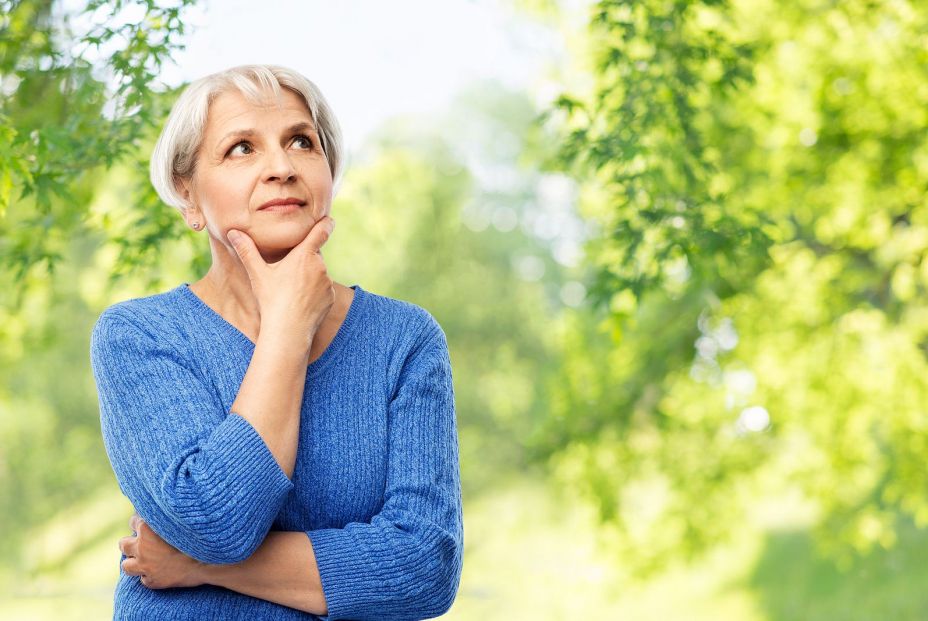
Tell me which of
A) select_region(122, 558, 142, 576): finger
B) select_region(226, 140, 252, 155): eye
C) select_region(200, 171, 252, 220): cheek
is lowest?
select_region(122, 558, 142, 576): finger

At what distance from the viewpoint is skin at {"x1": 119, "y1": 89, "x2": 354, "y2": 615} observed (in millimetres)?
1394

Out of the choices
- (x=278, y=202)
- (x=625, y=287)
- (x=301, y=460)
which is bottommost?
(x=301, y=460)

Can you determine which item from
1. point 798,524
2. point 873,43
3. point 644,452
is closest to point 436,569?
point 873,43

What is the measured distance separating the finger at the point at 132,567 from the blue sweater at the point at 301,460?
0.03 meters

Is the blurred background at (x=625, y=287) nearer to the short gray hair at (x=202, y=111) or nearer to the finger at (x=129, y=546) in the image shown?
the short gray hair at (x=202, y=111)

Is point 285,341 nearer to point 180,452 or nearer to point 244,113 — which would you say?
point 180,452

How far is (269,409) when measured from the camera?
4.50 ft

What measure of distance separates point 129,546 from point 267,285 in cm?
41

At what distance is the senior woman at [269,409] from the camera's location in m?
1.37

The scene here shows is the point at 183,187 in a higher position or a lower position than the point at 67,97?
lower

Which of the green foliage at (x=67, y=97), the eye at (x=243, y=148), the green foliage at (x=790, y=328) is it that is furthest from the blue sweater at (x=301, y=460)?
the green foliage at (x=790, y=328)

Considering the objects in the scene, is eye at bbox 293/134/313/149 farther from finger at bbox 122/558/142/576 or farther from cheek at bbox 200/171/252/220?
finger at bbox 122/558/142/576

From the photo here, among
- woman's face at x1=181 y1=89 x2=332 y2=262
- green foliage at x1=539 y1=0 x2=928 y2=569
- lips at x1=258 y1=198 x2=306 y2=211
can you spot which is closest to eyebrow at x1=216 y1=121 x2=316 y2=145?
woman's face at x1=181 y1=89 x2=332 y2=262

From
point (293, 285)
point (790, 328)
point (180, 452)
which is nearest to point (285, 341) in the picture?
point (293, 285)
